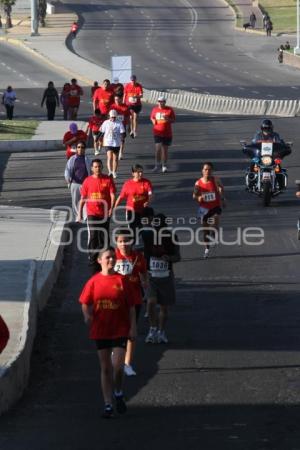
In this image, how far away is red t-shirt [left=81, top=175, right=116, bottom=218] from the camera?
68.9 ft

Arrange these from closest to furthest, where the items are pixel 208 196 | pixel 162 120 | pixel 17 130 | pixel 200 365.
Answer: pixel 200 365 < pixel 208 196 < pixel 162 120 < pixel 17 130

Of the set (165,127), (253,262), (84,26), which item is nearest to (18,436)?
(253,262)

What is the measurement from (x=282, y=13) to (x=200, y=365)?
105 m

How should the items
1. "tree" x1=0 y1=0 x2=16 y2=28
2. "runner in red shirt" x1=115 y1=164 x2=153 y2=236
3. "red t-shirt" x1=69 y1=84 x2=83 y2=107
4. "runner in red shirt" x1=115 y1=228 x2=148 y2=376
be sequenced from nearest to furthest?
1. "runner in red shirt" x1=115 y1=228 x2=148 y2=376
2. "runner in red shirt" x1=115 y1=164 x2=153 y2=236
3. "red t-shirt" x1=69 y1=84 x2=83 y2=107
4. "tree" x1=0 y1=0 x2=16 y2=28

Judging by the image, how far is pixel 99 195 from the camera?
2098 cm

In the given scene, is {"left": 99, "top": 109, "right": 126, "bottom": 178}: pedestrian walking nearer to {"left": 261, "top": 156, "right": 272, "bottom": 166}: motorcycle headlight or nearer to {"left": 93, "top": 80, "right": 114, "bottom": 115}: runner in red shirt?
{"left": 261, "top": 156, "right": 272, "bottom": 166}: motorcycle headlight

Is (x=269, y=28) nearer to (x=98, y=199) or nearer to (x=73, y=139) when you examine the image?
(x=73, y=139)

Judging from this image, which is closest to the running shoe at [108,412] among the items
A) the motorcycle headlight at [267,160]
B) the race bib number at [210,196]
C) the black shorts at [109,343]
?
the black shorts at [109,343]

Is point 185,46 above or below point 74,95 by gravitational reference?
below

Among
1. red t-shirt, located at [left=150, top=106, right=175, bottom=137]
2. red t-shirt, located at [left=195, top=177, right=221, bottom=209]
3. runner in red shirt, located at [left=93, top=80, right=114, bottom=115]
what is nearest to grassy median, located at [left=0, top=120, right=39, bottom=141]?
runner in red shirt, located at [left=93, top=80, right=114, bottom=115]

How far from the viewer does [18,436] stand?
39.2ft

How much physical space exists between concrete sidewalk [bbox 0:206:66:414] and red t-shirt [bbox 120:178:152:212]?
58.2 inches

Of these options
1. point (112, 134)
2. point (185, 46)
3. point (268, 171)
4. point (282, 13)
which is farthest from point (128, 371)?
point (282, 13)

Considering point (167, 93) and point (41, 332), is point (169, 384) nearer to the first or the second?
point (41, 332)
